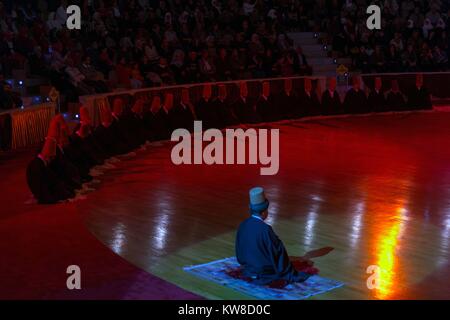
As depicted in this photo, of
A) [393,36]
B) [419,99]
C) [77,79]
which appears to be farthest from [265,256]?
[393,36]

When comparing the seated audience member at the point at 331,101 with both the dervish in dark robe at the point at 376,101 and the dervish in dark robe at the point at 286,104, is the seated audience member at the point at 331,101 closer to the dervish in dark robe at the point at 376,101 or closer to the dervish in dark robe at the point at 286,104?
the dervish in dark robe at the point at 286,104

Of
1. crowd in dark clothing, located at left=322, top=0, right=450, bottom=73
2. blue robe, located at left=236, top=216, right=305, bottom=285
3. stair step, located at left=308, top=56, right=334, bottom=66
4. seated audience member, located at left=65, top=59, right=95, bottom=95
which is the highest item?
crowd in dark clothing, located at left=322, top=0, right=450, bottom=73

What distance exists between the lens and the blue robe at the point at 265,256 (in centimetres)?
712

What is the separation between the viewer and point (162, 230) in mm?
9234

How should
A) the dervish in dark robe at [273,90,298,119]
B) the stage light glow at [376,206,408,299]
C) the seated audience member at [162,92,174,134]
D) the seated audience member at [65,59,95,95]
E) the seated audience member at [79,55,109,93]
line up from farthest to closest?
the dervish in dark robe at [273,90,298,119], the seated audience member at [79,55,109,93], the seated audience member at [65,59,95,95], the seated audience member at [162,92,174,134], the stage light glow at [376,206,408,299]

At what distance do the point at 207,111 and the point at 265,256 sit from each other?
10794mm

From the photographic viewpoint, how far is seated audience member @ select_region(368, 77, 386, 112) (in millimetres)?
20938

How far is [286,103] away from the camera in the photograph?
19531 millimetres

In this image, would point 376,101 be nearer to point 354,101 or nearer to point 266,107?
point 354,101

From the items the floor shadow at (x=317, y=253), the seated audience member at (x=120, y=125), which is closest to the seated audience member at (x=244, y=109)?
the seated audience member at (x=120, y=125)

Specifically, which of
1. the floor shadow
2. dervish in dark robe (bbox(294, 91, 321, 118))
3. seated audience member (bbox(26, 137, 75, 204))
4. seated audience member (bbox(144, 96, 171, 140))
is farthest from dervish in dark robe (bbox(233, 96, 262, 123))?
the floor shadow

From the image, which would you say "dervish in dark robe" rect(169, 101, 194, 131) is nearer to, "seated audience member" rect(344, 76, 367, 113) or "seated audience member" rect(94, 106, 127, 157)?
"seated audience member" rect(94, 106, 127, 157)

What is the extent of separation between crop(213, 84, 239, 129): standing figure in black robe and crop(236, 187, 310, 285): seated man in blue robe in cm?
1076

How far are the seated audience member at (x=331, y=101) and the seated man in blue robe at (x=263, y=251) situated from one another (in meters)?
13.3
